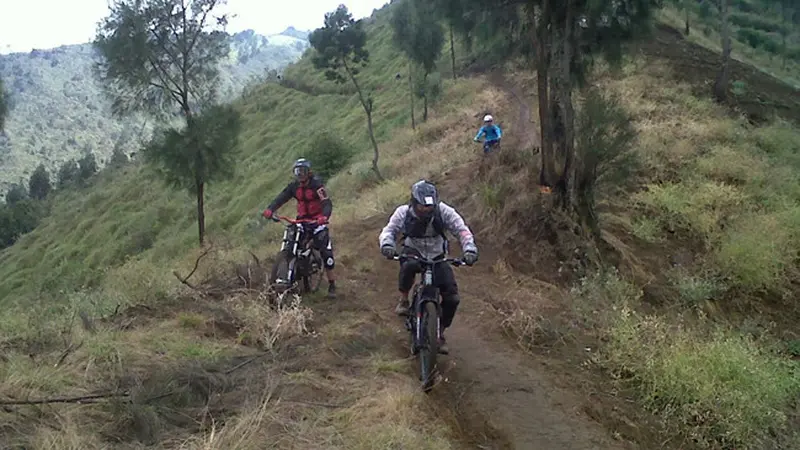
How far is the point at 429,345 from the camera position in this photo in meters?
6.34

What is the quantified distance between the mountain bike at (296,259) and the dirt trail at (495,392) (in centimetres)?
71

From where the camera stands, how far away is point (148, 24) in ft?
77.2

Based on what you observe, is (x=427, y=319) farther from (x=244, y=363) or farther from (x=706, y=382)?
(x=706, y=382)

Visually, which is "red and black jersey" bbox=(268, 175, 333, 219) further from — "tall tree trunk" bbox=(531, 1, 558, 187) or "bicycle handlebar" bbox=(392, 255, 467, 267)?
"tall tree trunk" bbox=(531, 1, 558, 187)

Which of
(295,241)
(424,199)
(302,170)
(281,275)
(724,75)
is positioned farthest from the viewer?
(724,75)

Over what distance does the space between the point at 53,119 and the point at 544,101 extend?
147 meters

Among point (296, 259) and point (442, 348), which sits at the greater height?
point (296, 259)

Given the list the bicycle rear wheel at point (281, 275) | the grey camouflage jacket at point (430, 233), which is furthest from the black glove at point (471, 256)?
the bicycle rear wheel at point (281, 275)

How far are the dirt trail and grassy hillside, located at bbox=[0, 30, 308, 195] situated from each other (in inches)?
3008

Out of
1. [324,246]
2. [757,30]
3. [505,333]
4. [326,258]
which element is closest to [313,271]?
[326,258]

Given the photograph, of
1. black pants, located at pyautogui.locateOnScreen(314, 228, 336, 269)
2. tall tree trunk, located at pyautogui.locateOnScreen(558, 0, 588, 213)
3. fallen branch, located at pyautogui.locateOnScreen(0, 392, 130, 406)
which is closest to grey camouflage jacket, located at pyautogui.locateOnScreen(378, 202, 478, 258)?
black pants, located at pyautogui.locateOnScreen(314, 228, 336, 269)

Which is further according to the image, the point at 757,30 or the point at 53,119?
the point at 53,119

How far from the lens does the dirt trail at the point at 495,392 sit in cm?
575

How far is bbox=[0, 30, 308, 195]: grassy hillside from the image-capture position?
110 m
